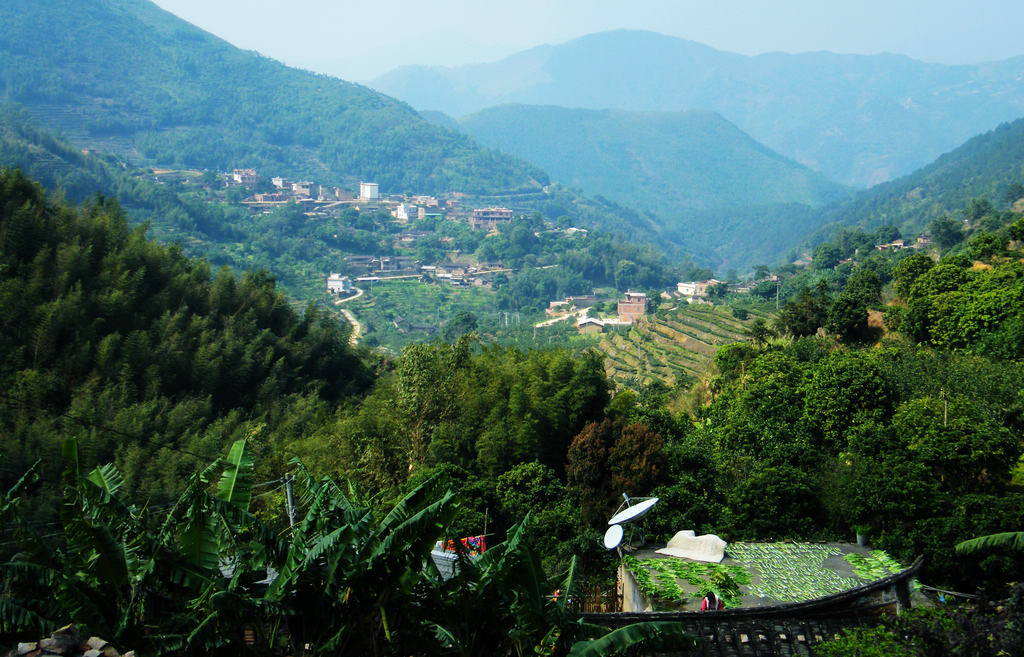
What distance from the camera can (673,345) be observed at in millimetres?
28625

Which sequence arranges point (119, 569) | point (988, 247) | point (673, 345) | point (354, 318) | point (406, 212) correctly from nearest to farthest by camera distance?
point (119, 569)
point (988, 247)
point (673, 345)
point (354, 318)
point (406, 212)

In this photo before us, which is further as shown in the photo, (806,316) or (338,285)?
(338,285)

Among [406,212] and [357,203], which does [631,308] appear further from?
[357,203]

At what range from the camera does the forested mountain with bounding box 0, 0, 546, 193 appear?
79000 mm

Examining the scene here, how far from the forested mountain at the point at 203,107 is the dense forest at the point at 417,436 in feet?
220

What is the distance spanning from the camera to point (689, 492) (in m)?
9.59

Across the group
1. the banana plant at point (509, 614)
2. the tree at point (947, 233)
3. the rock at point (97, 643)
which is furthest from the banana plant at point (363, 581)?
the tree at point (947, 233)

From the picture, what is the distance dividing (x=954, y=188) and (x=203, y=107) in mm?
80601

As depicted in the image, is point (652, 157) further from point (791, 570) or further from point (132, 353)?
point (791, 570)

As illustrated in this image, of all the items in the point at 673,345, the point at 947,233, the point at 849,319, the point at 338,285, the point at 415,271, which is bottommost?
the point at 415,271

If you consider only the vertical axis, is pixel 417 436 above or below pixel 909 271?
below

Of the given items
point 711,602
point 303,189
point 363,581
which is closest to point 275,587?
point 363,581

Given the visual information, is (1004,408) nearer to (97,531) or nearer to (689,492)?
(689,492)

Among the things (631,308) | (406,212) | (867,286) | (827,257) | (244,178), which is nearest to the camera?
(867,286)
